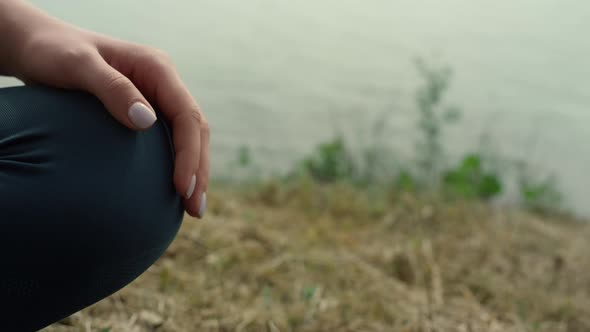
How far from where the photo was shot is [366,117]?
3.82 meters

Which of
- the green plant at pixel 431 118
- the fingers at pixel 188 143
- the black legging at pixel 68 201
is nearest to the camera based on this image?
the black legging at pixel 68 201

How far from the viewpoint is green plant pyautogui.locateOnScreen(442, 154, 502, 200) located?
309 centimetres

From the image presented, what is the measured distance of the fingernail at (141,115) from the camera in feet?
2.29

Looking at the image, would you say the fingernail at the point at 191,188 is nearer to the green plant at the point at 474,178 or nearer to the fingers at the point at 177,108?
the fingers at the point at 177,108

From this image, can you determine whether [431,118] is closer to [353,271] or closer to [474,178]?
[474,178]

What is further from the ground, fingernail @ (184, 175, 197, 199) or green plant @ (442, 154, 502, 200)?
fingernail @ (184, 175, 197, 199)

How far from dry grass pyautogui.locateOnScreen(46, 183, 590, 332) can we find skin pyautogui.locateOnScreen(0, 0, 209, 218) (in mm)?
601

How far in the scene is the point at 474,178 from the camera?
10.3 ft

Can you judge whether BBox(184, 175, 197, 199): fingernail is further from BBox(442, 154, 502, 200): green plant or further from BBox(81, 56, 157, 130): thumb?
BBox(442, 154, 502, 200): green plant

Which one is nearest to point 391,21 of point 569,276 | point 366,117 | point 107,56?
point 366,117

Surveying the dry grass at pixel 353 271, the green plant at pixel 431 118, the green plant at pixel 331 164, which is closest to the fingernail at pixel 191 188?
the dry grass at pixel 353 271

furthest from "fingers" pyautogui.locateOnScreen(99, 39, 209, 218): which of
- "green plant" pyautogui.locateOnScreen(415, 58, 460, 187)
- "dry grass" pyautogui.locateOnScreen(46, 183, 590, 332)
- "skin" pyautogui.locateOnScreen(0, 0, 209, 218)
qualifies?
"green plant" pyautogui.locateOnScreen(415, 58, 460, 187)

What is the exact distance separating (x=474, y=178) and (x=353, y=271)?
1488 millimetres

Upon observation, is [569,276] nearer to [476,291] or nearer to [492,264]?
[492,264]
